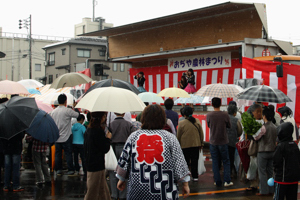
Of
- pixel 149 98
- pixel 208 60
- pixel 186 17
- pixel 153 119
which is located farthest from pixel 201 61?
pixel 153 119

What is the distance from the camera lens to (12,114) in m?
7.29

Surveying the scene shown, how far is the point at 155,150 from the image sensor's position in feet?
12.9

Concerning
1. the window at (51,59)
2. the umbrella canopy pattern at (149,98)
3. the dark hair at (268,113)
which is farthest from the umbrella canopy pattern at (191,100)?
the window at (51,59)

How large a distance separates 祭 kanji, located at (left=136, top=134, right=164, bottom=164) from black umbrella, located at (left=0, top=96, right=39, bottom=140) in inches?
158

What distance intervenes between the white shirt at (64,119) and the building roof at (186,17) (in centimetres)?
645

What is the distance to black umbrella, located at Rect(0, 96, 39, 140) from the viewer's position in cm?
721

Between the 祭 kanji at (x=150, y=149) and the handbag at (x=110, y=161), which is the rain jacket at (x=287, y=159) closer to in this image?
the 祭 kanji at (x=150, y=149)

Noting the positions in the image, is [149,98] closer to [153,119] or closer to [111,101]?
[111,101]

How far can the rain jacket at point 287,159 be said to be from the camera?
18.7ft

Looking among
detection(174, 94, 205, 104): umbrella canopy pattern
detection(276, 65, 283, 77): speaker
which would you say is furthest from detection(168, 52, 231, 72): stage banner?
detection(276, 65, 283, 77): speaker

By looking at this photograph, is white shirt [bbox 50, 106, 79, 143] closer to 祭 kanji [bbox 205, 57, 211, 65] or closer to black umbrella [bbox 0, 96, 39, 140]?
black umbrella [bbox 0, 96, 39, 140]

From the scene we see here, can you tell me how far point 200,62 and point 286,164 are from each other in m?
10.8

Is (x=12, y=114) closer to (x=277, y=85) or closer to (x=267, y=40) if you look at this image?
(x=277, y=85)

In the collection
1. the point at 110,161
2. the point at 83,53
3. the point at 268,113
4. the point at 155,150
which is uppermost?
the point at 83,53
